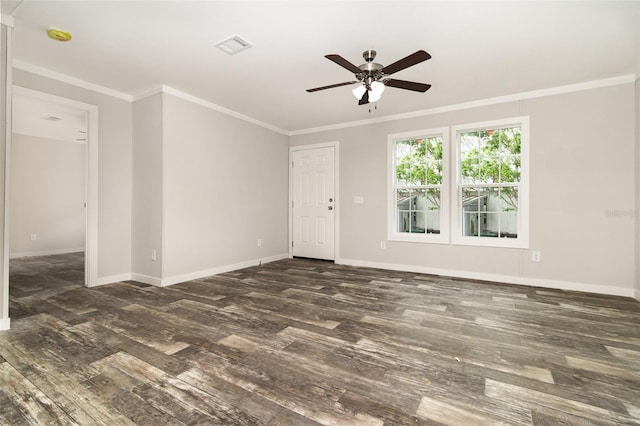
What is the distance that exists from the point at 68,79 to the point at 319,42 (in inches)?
122

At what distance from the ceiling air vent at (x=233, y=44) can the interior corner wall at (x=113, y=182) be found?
85.0 inches

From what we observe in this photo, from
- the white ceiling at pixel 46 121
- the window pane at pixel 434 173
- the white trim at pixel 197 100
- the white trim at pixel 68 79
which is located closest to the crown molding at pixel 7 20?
the white trim at pixel 68 79

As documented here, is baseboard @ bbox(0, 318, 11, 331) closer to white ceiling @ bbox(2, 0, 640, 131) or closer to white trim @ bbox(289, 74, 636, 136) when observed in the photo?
white ceiling @ bbox(2, 0, 640, 131)

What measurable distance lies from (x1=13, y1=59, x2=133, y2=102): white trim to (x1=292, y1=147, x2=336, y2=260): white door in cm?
304

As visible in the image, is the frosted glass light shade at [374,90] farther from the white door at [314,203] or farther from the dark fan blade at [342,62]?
the white door at [314,203]

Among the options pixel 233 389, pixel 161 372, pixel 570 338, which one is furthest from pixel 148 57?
pixel 570 338

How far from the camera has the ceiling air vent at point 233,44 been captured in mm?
2717

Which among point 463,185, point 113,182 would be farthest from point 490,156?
point 113,182

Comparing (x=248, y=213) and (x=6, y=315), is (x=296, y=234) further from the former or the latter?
(x=6, y=315)

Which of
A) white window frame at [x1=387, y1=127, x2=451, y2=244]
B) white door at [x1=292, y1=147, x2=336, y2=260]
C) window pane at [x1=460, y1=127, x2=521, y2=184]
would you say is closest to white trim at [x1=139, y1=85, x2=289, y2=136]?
white door at [x1=292, y1=147, x2=336, y2=260]

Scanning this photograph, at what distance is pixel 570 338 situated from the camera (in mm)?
2340

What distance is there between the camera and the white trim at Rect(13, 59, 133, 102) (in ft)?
10.6

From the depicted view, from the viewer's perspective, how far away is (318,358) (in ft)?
6.56

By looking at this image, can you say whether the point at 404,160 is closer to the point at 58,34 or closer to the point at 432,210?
the point at 432,210
